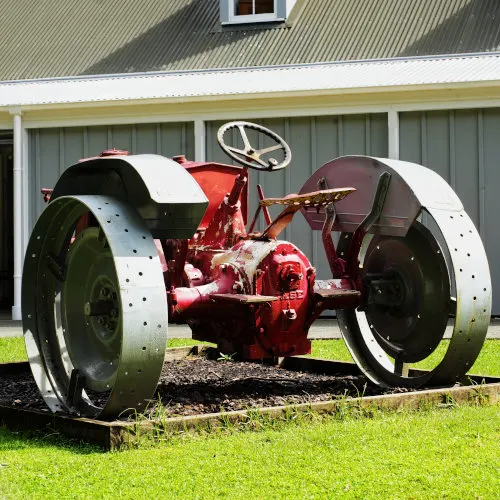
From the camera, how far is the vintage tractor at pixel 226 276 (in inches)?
240

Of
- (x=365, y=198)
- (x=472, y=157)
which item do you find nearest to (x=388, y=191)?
(x=365, y=198)

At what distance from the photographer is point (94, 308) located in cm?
648

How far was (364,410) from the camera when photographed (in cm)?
660

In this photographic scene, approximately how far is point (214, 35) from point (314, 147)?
14.1ft

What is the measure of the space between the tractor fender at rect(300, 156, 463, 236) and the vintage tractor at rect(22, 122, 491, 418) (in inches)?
0.5

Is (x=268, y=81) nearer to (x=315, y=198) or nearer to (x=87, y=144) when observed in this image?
(x=87, y=144)

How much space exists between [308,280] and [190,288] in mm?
798

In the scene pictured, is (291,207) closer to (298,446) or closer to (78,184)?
(78,184)

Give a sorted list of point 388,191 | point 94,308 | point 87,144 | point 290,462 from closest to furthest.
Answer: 1. point 290,462
2. point 94,308
3. point 388,191
4. point 87,144

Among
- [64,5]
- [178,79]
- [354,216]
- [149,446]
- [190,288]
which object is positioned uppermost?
[64,5]

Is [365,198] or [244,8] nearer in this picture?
[365,198]

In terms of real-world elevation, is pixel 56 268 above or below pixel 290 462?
above

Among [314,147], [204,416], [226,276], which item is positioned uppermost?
[314,147]

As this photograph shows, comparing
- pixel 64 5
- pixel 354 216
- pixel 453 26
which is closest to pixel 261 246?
pixel 354 216
